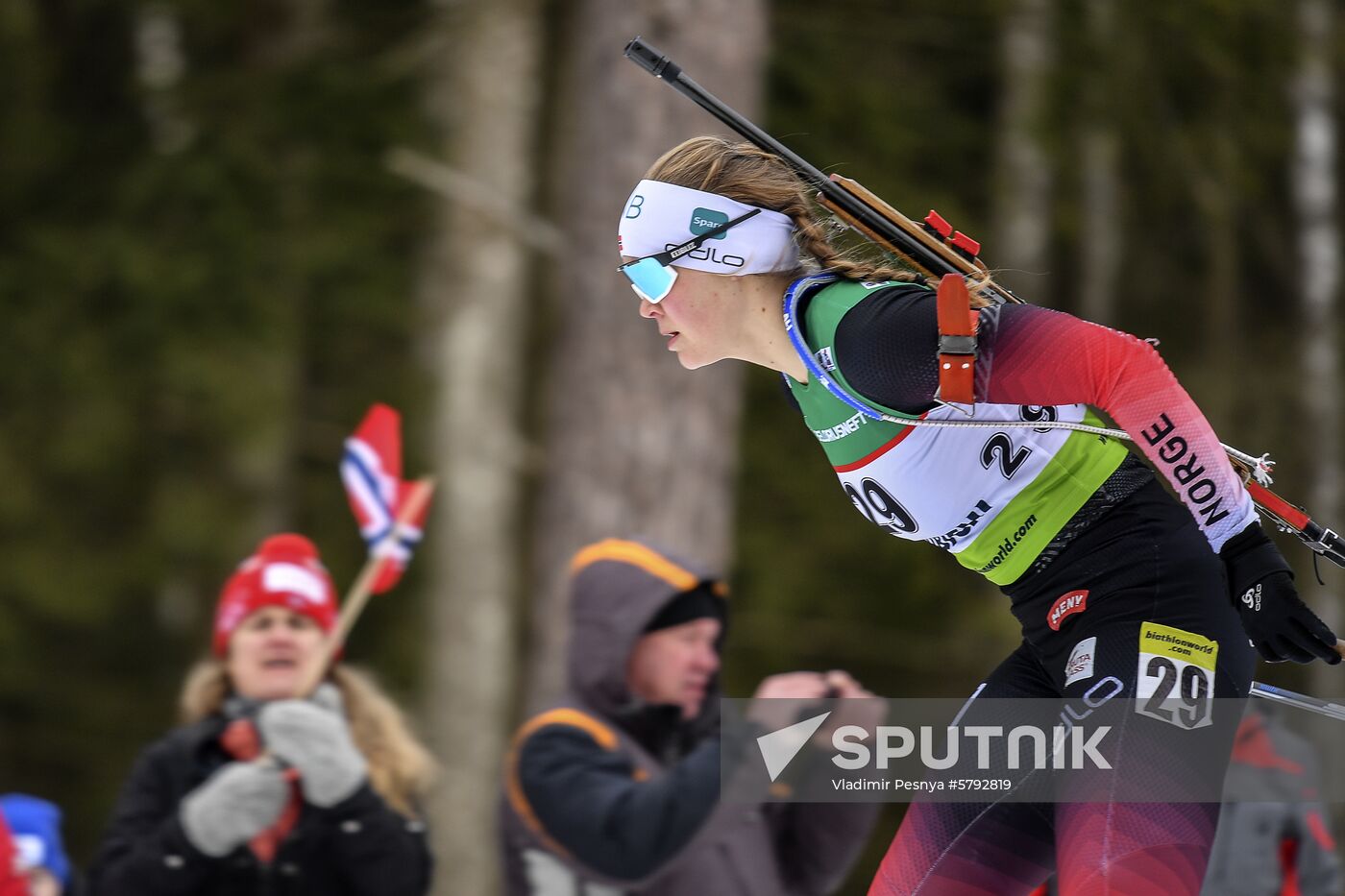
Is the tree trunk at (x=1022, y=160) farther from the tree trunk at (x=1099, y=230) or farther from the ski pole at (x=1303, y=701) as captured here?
the ski pole at (x=1303, y=701)

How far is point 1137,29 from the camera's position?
9.43 meters

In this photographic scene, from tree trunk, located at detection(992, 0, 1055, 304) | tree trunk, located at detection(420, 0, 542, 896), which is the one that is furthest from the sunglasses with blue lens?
tree trunk, located at detection(992, 0, 1055, 304)

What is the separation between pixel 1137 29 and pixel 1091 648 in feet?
24.6

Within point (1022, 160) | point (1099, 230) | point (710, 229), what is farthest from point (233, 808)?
point (1099, 230)

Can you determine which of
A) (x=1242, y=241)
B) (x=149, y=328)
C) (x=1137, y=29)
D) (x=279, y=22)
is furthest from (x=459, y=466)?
(x=1242, y=241)

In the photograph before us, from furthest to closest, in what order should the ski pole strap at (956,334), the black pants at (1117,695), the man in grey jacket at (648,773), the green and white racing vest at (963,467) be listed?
1. the man in grey jacket at (648,773)
2. the green and white racing vest at (963,467)
3. the black pants at (1117,695)
4. the ski pole strap at (956,334)

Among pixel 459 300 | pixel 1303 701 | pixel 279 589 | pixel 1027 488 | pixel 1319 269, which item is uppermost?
pixel 459 300

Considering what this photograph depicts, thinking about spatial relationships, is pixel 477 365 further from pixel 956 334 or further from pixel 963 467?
pixel 956 334

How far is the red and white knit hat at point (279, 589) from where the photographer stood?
4082 mm

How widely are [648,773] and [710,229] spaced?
1463 millimetres

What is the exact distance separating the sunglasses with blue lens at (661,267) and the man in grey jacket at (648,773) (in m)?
0.95

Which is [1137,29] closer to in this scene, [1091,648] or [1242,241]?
[1242,241]

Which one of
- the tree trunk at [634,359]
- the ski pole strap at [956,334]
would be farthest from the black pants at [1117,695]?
the tree trunk at [634,359]

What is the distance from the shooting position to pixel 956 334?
8.00ft
